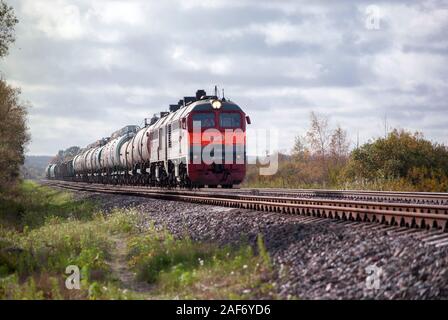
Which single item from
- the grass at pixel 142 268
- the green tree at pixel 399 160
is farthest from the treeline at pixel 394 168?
the grass at pixel 142 268

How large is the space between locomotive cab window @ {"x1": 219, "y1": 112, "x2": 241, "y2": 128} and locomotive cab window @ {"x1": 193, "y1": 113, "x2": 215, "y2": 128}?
386mm

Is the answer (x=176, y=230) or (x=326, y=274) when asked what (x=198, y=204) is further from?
(x=326, y=274)

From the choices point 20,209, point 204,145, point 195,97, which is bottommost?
point 20,209

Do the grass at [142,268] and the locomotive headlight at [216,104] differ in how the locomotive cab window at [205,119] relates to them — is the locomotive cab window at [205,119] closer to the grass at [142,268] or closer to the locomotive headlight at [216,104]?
the locomotive headlight at [216,104]

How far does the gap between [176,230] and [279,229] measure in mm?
3757

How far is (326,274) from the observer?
754cm

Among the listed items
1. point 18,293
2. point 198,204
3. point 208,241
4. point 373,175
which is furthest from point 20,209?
point 18,293

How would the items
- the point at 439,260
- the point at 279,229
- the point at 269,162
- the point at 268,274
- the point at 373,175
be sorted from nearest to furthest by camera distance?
the point at 439,260 < the point at 268,274 < the point at 279,229 < the point at 373,175 < the point at 269,162

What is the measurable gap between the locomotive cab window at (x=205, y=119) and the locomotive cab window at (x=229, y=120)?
39 centimetres

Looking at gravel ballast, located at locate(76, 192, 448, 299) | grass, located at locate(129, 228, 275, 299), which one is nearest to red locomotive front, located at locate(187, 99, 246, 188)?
gravel ballast, located at locate(76, 192, 448, 299)

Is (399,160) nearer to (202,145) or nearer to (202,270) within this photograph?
(202,145)

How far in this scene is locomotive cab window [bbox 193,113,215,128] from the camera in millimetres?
24141

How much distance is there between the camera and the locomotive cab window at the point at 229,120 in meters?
24.7

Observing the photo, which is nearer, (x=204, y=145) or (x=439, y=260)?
(x=439, y=260)
